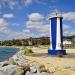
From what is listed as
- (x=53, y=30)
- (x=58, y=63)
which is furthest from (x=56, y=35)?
(x=58, y=63)

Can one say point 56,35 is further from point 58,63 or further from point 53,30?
point 58,63

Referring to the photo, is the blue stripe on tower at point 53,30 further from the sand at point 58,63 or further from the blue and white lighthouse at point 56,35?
the sand at point 58,63

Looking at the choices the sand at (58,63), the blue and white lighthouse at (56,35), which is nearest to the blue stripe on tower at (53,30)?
the blue and white lighthouse at (56,35)

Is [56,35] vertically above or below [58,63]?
above

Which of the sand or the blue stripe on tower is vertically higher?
the blue stripe on tower

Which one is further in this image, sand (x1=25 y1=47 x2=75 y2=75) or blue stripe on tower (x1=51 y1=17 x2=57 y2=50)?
blue stripe on tower (x1=51 y1=17 x2=57 y2=50)

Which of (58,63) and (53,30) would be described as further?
(53,30)

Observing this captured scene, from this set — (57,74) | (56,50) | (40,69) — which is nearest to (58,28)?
(56,50)

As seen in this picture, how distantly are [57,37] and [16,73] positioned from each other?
14934 millimetres

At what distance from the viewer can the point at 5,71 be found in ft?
36.1

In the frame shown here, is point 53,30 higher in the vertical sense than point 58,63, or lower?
higher

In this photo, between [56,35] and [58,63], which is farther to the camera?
[56,35]

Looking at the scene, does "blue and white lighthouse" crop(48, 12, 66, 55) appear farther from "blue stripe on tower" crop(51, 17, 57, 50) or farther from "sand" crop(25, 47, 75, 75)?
"sand" crop(25, 47, 75, 75)

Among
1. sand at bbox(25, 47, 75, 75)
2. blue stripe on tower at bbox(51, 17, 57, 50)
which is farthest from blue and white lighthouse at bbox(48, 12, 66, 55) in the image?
sand at bbox(25, 47, 75, 75)
